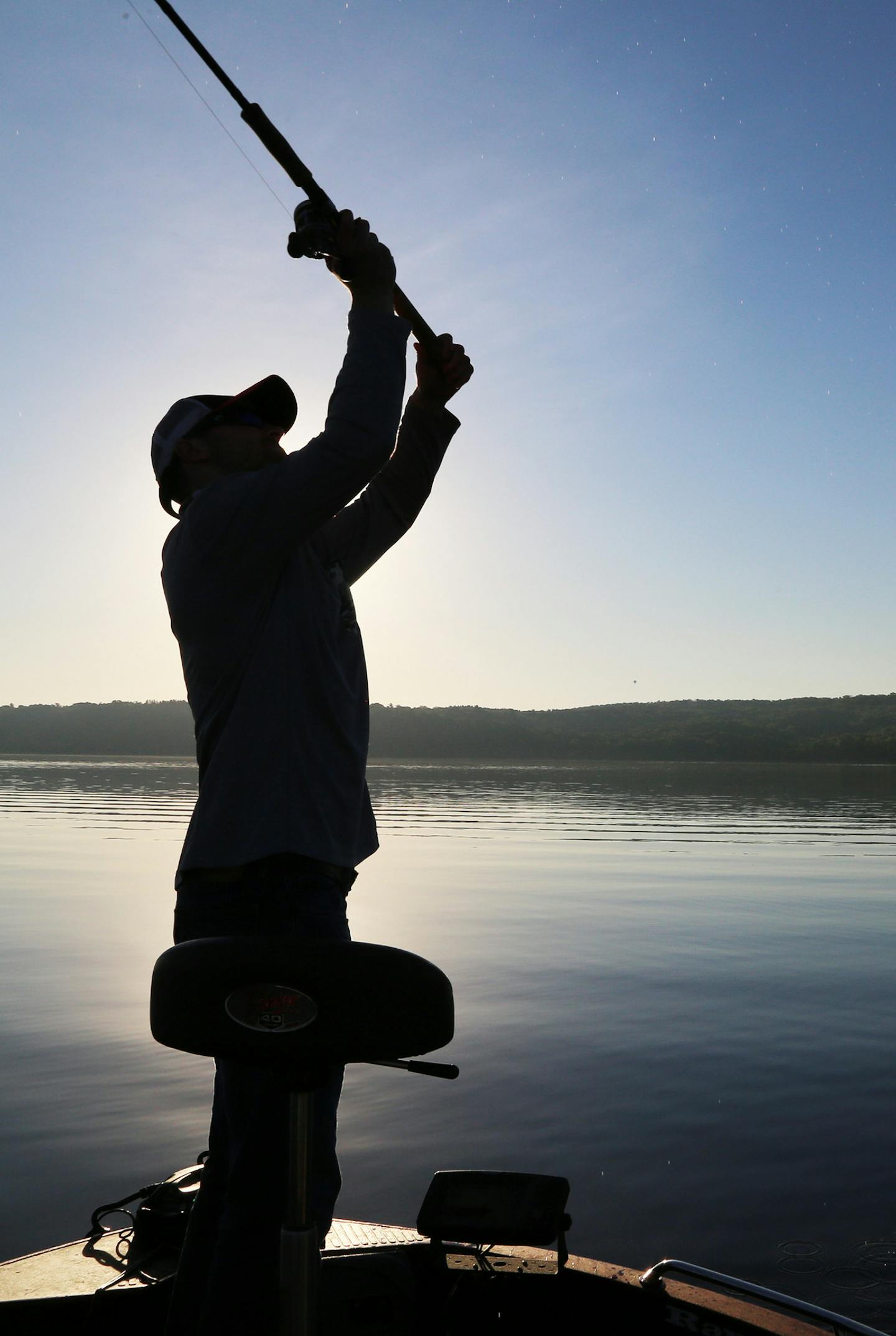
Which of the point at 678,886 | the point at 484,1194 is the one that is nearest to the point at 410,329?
the point at 484,1194

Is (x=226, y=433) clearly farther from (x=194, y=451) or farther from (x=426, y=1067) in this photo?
(x=426, y=1067)

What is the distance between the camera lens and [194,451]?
252 cm

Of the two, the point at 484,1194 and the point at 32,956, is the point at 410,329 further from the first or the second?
the point at 32,956

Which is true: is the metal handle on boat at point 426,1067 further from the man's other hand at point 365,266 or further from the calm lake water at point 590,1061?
the calm lake water at point 590,1061

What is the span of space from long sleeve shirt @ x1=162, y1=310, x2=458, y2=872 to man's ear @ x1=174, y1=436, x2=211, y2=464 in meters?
0.27

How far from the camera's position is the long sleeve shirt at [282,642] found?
215 centimetres

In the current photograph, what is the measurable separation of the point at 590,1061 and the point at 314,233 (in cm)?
593

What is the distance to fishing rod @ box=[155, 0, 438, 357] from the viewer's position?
240 cm

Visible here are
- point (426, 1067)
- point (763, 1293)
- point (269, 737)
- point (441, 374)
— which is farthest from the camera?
point (441, 374)

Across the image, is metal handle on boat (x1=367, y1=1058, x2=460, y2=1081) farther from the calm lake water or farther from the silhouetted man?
the calm lake water

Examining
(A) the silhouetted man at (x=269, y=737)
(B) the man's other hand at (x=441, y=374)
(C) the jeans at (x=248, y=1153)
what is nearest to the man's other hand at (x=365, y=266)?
(A) the silhouetted man at (x=269, y=737)

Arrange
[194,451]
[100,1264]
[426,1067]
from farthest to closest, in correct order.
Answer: [100,1264] → [194,451] → [426,1067]

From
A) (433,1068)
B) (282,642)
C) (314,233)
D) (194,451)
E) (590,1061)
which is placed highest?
(314,233)

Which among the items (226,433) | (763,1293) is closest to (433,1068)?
(763,1293)
